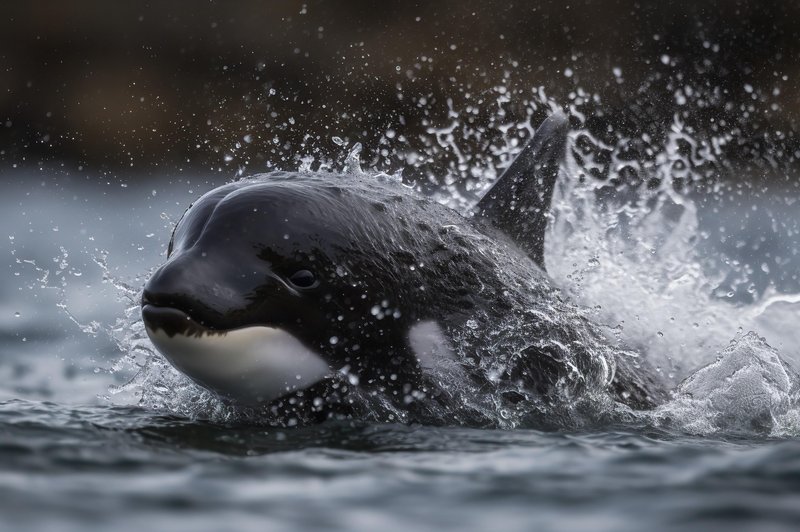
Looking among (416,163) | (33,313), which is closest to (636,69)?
(416,163)

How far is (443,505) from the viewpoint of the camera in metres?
3.62

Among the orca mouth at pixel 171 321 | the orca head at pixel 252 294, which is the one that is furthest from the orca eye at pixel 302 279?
the orca mouth at pixel 171 321

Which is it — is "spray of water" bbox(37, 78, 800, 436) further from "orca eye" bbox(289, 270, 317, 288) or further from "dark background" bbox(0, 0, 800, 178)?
"dark background" bbox(0, 0, 800, 178)

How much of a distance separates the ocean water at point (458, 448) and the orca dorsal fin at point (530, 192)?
59cm

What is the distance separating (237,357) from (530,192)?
3226 millimetres

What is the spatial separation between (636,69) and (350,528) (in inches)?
849

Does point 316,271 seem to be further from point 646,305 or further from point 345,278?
point 646,305

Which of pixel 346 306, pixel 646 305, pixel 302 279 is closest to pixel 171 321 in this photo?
pixel 302 279

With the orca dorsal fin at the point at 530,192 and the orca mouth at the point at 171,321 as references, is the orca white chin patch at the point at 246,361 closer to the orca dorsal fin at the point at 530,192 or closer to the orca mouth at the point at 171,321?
the orca mouth at the point at 171,321

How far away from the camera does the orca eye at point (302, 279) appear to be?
551cm

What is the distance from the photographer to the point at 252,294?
5285mm

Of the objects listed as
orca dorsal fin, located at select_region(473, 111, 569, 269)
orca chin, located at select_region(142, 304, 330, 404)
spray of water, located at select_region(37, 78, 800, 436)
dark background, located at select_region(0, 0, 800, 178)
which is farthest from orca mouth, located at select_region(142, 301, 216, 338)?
dark background, located at select_region(0, 0, 800, 178)

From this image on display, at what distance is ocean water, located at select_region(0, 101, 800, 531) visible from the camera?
3471 mm

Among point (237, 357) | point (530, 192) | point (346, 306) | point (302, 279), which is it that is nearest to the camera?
point (237, 357)
